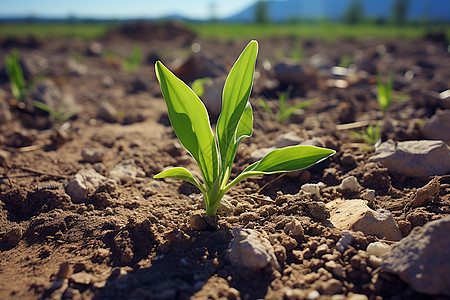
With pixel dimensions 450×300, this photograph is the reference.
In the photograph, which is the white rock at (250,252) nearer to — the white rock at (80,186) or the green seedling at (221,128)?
the green seedling at (221,128)

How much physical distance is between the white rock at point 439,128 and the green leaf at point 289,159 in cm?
110

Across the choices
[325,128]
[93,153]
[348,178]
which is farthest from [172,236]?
[325,128]

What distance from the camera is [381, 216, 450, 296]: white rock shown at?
95 cm

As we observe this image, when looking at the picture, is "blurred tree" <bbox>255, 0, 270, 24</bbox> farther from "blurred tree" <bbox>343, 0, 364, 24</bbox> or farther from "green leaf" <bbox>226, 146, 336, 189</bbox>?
"green leaf" <bbox>226, 146, 336, 189</bbox>

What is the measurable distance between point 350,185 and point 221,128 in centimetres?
72

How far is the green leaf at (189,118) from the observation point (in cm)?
125

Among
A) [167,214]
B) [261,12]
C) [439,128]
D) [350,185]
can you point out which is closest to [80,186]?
[167,214]

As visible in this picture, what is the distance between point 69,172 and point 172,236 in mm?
1006

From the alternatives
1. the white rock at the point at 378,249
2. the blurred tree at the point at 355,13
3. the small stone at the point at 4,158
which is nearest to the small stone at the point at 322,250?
the white rock at the point at 378,249

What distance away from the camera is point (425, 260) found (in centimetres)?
98

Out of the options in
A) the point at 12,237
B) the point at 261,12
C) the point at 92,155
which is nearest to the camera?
the point at 12,237

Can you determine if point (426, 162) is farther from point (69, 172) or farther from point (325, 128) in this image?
point (69, 172)

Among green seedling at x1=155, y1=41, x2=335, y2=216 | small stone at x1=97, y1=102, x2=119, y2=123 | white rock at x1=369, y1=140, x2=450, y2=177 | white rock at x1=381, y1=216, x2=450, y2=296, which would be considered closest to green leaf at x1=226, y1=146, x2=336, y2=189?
green seedling at x1=155, y1=41, x2=335, y2=216

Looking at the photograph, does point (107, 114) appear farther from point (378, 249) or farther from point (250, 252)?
point (378, 249)
